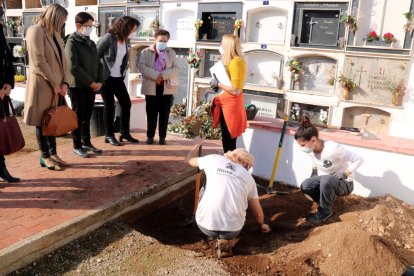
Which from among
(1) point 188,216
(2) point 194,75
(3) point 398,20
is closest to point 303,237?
(1) point 188,216

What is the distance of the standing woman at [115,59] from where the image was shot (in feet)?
14.0

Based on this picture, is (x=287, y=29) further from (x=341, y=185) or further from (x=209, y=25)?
(x=341, y=185)

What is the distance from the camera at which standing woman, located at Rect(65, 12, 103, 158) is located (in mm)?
3832

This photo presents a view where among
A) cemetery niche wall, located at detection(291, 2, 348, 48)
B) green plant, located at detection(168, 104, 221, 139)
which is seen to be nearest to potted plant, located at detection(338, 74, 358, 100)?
cemetery niche wall, located at detection(291, 2, 348, 48)

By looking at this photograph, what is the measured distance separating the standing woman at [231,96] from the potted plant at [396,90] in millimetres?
6943

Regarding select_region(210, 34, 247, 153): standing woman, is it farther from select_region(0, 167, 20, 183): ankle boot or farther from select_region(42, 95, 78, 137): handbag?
select_region(0, 167, 20, 183): ankle boot

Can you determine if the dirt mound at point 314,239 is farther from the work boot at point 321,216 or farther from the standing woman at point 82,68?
the standing woman at point 82,68

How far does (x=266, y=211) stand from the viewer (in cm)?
390

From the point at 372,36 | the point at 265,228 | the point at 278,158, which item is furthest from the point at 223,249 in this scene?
the point at 372,36

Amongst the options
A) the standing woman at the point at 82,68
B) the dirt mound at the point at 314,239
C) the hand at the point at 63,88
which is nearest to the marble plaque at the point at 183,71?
the standing woman at the point at 82,68

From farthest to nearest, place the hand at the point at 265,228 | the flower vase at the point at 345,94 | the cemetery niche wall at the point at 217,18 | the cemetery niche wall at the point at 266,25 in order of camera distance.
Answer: the cemetery niche wall at the point at 217,18
the cemetery niche wall at the point at 266,25
the flower vase at the point at 345,94
the hand at the point at 265,228

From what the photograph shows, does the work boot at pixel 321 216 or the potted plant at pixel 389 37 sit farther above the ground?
the potted plant at pixel 389 37

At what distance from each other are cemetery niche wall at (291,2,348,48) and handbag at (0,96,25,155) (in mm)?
9242

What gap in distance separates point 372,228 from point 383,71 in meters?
7.75
